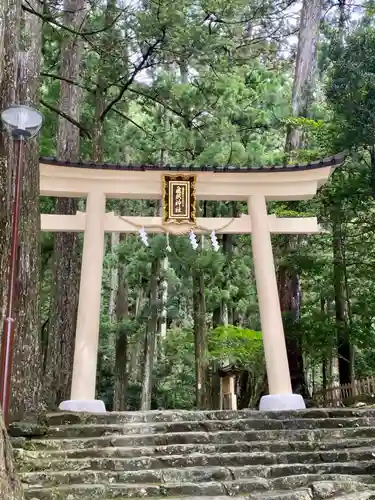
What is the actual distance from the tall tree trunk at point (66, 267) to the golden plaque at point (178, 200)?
2363mm

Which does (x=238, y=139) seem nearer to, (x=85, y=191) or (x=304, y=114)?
(x=304, y=114)

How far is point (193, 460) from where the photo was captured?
5184 mm

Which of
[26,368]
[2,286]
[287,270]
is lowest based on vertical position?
[26,368]

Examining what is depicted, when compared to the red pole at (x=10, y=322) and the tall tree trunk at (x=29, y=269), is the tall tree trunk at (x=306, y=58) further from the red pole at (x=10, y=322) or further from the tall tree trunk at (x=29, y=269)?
the red pole at (x=10, y=322)

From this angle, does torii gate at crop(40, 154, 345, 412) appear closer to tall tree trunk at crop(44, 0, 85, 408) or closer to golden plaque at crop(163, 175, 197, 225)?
golden plaque at crop(163, 175, 197, 225)

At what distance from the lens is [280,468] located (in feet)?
16.5

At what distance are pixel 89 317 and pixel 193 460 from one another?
9.70 feet

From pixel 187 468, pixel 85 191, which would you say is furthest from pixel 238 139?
pixel 187 468

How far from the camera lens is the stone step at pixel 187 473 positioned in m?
4.70

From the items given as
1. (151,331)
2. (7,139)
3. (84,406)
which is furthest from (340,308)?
(7,139)

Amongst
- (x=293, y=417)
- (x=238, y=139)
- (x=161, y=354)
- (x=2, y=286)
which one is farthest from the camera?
(x=161, y=354)

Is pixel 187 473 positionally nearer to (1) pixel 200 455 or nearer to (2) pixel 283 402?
(1) pixel 200 455

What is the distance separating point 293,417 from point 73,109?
6.95 metres

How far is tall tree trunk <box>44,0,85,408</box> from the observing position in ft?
31.1
